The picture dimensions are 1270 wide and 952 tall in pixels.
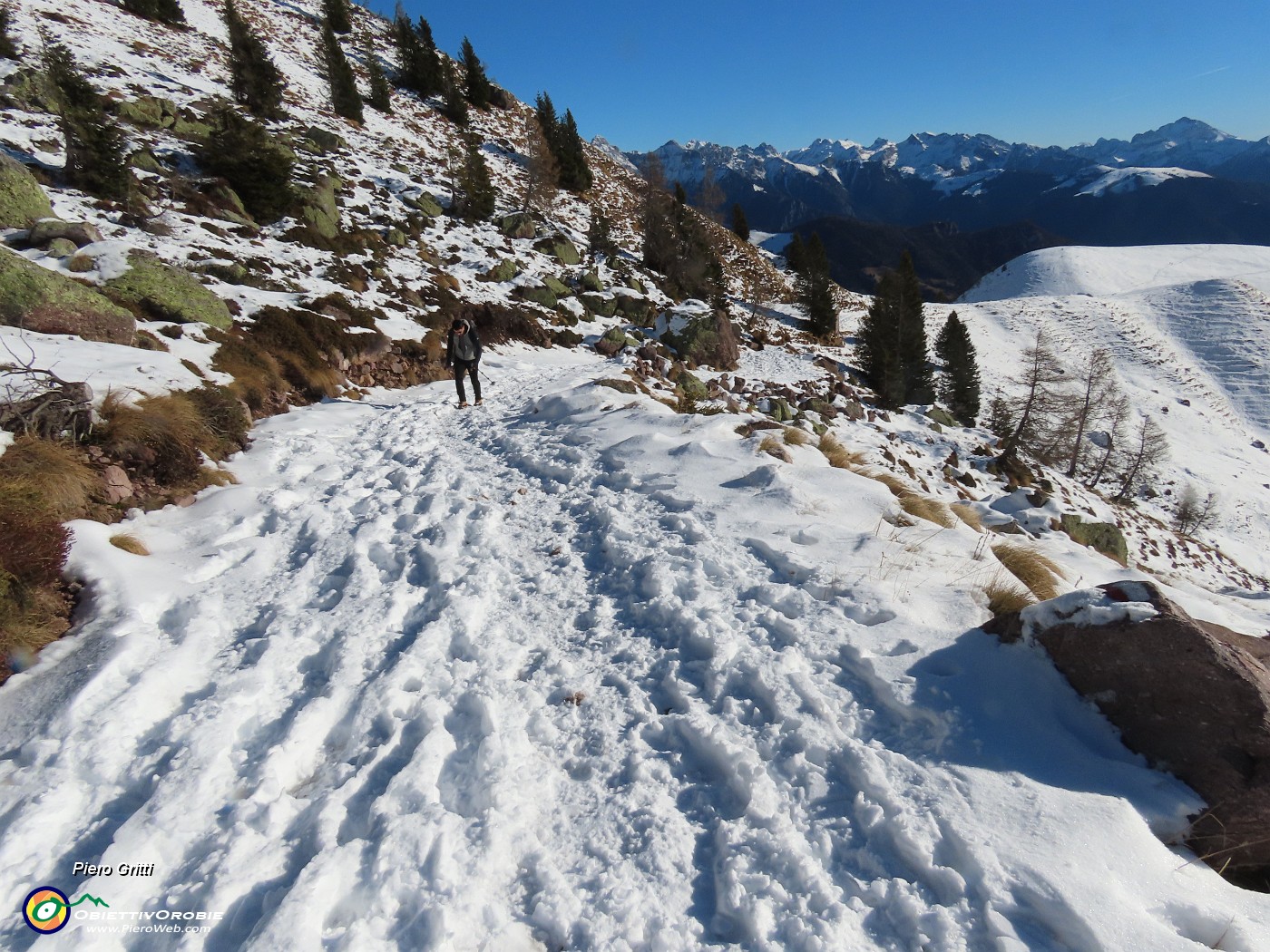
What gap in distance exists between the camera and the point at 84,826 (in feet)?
8.69

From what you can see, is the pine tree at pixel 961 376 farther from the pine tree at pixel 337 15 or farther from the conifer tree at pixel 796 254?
the pine tree at pixel 337 15

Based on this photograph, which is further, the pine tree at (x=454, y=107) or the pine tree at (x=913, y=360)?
the pine tree at (x=454, y=107)

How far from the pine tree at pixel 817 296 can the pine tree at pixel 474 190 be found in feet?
82.6

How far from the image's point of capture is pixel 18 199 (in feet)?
37.7

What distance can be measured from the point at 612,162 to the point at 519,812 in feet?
235

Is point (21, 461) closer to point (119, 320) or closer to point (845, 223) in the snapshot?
point (119, 320)

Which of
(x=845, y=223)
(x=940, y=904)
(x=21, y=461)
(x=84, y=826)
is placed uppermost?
(x=845, y=223)

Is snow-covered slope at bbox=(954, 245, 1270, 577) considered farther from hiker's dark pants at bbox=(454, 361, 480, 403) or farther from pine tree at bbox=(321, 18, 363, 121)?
pine tree at bbox=(321, 18, 363, 121)

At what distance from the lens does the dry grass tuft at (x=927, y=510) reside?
662 cm

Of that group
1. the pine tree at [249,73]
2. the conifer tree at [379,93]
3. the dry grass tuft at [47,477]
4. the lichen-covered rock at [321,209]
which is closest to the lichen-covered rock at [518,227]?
the lichen-covered rock at [321,209]

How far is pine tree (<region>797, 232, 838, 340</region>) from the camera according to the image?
40375 mm

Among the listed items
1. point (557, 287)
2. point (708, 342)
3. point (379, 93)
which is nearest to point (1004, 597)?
point (708, 342)

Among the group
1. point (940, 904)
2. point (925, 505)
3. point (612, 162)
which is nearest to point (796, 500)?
point (925, 505)

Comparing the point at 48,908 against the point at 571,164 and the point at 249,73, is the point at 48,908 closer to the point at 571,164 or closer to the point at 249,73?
the point at 249,73
